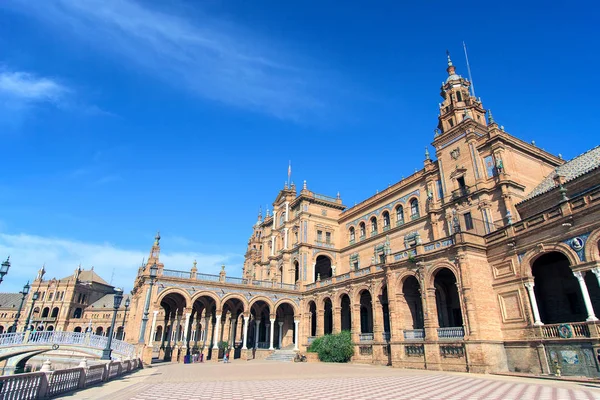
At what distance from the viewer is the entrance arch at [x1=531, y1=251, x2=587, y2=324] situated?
19.2 m

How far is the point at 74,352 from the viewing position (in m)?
27.1

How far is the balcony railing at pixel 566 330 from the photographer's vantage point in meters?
16.0

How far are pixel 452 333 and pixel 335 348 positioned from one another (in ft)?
34.8

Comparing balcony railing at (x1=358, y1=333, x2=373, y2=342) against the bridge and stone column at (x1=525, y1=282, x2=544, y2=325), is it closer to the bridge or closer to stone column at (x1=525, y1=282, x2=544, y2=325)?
stone column at (x1=525, y1=282, x2=544, y2=325)

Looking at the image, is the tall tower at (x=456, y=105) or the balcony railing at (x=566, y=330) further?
the tall tower at (x=456, y=105)

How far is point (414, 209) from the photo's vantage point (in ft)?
114

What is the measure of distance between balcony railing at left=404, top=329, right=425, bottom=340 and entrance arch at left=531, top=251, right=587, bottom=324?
22.3 ft

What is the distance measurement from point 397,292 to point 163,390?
1782 centimetres

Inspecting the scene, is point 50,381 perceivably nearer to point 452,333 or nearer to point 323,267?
point 452,333

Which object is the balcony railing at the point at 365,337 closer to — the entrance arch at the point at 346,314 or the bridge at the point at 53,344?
the entrance arch at the point at 346,314

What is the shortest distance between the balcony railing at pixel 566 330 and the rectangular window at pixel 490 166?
508 inches

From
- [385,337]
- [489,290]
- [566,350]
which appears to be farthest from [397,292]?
[566,350]

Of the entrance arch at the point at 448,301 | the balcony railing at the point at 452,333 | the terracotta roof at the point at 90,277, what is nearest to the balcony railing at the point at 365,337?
the entrance arch at the point at 448,301

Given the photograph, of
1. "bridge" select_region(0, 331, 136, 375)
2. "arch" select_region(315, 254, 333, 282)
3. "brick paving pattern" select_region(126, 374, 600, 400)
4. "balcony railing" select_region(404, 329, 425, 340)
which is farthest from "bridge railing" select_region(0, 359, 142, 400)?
"arch" select_region(315, 254, 333, 282)
